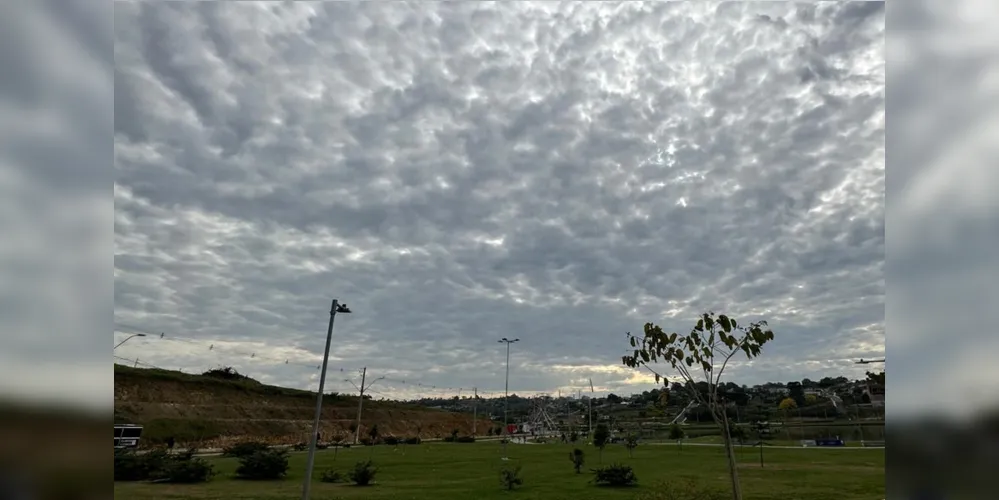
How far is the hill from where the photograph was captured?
6488 centimetres

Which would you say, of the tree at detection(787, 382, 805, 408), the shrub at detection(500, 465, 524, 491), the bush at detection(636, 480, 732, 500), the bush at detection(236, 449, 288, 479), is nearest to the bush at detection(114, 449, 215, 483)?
the bush at detection(236, 449, 288, 479)

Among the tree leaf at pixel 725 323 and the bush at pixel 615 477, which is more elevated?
the tree leaf at pixel 725 323

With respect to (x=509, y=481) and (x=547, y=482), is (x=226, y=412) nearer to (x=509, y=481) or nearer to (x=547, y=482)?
(x=547, y=482)

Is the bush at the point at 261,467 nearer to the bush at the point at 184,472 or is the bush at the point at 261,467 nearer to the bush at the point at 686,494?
the bush at the point at 184,472

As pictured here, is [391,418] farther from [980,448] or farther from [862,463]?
[980,448]

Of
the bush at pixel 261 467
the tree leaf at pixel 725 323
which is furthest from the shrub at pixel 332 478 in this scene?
the tree leaf at pixel 725 323

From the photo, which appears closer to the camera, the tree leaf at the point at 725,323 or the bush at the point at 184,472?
the tree leaf at the point at 725,323

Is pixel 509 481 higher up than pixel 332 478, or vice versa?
pixel 509 481

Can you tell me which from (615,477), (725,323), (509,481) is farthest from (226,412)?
(725,323)

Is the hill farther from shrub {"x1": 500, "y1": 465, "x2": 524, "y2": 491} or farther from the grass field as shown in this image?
shrub {"x1": 500, "y1": 465, "x2": 524, "y2": 491}

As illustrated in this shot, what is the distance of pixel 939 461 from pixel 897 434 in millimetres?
254

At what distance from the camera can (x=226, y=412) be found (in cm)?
7788

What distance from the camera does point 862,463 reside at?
1401 inches

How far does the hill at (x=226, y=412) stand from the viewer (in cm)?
6488
